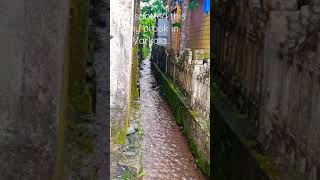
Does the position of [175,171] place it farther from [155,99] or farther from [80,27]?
[155,99]

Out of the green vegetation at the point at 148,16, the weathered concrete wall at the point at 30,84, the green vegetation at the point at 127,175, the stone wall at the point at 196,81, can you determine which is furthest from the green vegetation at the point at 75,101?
the green vegetation at the point at 148,16

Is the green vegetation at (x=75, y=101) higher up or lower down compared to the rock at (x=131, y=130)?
higher up

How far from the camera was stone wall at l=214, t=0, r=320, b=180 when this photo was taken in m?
1.70

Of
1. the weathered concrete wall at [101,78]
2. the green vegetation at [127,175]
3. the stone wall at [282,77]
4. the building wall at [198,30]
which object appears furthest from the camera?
the building wall at [198,30]

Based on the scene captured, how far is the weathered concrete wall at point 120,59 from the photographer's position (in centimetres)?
512

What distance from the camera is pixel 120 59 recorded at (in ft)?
17.4

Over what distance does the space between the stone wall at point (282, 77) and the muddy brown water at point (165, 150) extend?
5.18 meters

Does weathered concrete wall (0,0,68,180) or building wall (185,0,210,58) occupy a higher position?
building wall (185,0,210,58)

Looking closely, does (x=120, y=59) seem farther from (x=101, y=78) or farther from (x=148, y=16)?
(x=148, y=16)

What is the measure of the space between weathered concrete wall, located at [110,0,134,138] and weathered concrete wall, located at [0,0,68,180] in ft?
10.2

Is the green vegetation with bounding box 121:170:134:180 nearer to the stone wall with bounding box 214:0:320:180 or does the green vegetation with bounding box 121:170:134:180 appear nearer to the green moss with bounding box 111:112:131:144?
the green moss with bounding box 111:112:131:144

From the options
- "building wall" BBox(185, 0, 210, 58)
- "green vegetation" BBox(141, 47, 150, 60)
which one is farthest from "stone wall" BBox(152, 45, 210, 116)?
"green vegetation" BBox(141, 47, 150, 60)

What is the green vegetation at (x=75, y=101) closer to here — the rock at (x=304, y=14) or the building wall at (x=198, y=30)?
the rock at (x=304, y=14)

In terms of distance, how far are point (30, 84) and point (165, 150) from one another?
7.43 metres
